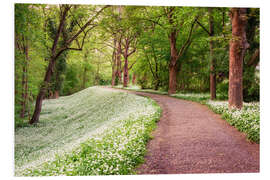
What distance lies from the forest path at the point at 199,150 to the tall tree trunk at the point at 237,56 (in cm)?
163

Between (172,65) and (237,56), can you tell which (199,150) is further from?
(172,65)

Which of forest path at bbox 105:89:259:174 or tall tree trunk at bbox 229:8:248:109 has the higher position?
tall tree trunk at bbox 229:8:248:109

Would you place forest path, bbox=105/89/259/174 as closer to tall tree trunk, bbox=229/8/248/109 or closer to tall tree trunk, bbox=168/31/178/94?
tall tree trunk, bbox=229/8/248/109

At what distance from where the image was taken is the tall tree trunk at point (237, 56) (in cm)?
729

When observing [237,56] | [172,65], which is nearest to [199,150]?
[237,56]

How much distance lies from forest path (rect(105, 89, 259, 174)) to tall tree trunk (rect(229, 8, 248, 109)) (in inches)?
64.3

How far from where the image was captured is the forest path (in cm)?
390

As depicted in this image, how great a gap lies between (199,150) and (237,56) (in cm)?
494

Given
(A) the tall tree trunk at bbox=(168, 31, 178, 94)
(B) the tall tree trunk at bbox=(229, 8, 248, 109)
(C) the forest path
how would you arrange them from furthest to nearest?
(A) the tall tree trunk at bbox=(168, 31, 178, 94), (B) the tall tree trunk at bbox=(229, 8, 248, 109), (C) the forest path

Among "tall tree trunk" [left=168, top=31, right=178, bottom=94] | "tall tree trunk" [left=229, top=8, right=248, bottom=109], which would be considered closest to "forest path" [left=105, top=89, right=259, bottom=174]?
"tall tree trunk" [left=229, top=8, right=248, bottom=109]

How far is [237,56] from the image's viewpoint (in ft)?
24.7

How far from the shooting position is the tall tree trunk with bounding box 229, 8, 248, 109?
23.9 feet

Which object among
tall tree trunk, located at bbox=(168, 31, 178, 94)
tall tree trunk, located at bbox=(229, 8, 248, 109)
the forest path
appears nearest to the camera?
the forest path

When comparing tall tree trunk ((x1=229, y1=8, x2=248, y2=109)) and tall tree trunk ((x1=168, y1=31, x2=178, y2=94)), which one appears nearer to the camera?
tall tree trunk ((x1=229, y1=8, x2=248, y2=109))
